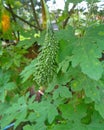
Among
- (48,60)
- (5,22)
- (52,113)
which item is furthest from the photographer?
(5,22)

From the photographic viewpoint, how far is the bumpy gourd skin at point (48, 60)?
115cm

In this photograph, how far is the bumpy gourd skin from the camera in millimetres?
1152

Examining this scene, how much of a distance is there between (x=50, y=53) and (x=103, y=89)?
340 mm

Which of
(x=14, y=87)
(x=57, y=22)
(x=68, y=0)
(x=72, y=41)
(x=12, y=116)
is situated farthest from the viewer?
(x=57, y=22)

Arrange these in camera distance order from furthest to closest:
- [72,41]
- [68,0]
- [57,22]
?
[57,22], [68,0], [72,41]

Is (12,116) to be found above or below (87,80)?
below

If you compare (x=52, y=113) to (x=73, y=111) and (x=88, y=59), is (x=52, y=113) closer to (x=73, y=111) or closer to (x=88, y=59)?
(x=73, y=111)

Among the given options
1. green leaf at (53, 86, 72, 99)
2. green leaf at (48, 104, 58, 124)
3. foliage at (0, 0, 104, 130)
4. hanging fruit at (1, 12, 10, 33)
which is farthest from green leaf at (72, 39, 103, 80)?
hanging fruit at (1, 12, 10, 33)

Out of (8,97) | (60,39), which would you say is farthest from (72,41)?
(8,97)

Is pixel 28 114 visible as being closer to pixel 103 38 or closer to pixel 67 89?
pixel 67 89

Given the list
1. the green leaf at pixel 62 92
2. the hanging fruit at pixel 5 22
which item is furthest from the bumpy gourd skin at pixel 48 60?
the hanging fruit at pixel 5 22

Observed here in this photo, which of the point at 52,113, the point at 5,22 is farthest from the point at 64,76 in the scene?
the point at 5,22

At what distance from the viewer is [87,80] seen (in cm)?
134

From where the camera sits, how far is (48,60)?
3.78ft
